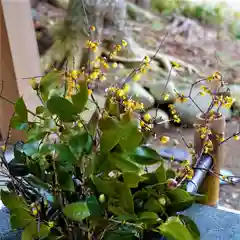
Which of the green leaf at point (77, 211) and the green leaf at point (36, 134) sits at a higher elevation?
the green leaf at point (36, 134)

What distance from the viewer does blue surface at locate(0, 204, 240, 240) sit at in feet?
2.16

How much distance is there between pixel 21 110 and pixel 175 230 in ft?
0.80

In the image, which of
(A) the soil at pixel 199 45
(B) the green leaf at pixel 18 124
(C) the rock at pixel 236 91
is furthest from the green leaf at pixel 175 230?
(A) the soil at pixel 199 45

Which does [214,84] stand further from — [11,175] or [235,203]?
[235,203]

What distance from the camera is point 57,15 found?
2.65 m

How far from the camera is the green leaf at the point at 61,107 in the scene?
0.43 m

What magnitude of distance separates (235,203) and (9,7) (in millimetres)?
1374

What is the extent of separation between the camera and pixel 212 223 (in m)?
0.69

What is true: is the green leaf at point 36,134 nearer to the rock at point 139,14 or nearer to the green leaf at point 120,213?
the green leaf at point 120,213

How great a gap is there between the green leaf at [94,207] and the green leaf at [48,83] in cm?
14

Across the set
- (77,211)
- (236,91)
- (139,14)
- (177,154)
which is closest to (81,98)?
(77,211)

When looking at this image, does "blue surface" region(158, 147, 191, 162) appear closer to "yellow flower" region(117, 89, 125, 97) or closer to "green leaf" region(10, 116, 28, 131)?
"yellow flower" region(117, 89, 125, 97)

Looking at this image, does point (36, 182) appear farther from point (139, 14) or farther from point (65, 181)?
point (139, 14)

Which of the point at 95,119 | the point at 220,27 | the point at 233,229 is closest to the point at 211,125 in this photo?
the point at 233,229
